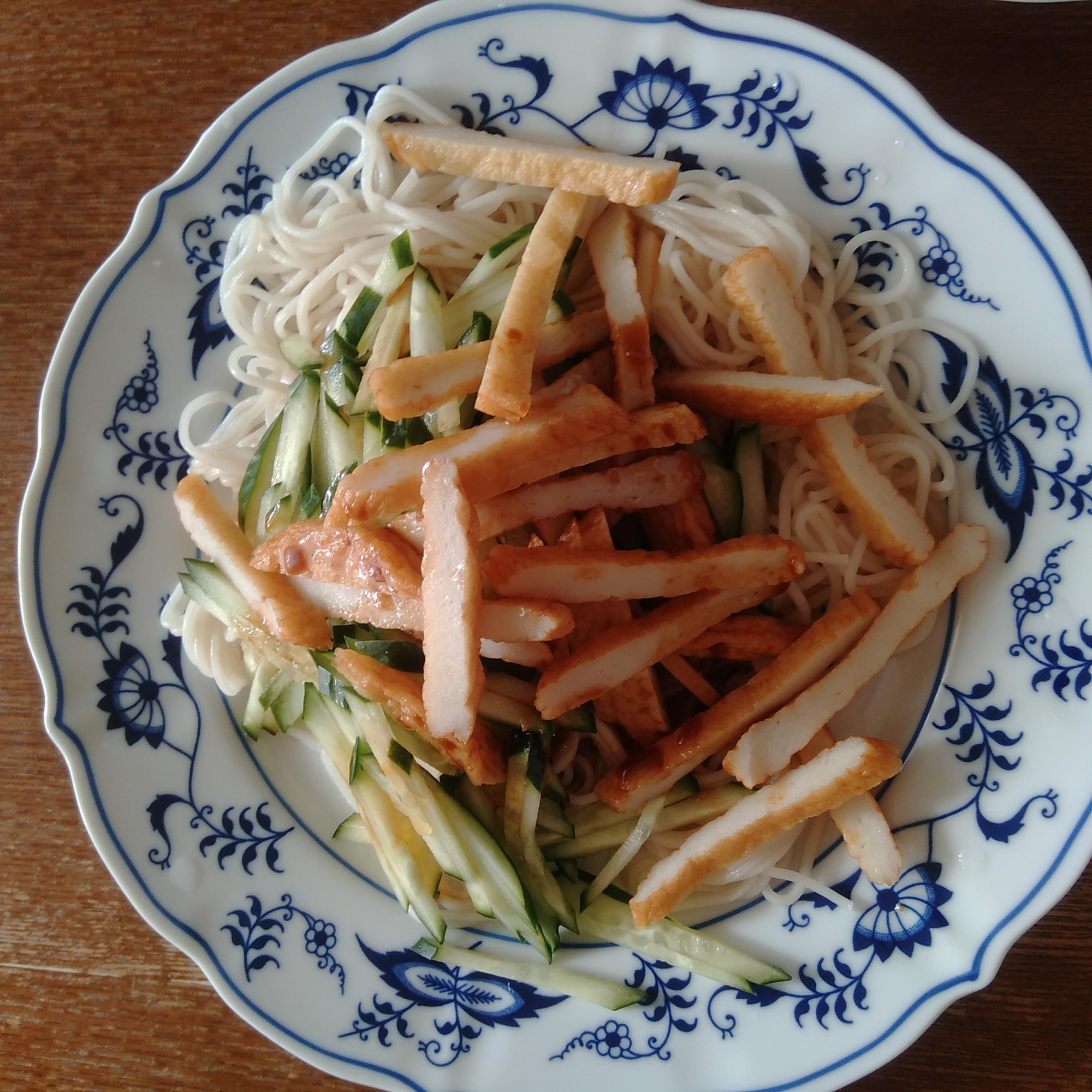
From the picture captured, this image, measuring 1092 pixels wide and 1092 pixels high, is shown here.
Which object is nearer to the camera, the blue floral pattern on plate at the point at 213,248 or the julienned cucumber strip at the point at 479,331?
the julienned cucumber strip at the point at 479,331

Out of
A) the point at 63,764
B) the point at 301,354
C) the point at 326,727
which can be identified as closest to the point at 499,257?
the point at 301,354

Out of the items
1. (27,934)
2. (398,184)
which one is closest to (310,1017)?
(27,934)

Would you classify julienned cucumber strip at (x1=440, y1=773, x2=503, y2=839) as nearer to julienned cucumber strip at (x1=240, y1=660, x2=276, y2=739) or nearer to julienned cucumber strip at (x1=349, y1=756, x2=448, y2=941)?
julienned cucumber strip at (x1=349, y1=756, x2=448, y2=941)

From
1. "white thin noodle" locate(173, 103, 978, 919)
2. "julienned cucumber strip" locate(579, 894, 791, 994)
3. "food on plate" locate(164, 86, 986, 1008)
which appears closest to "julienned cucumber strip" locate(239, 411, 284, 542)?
"food on plate" locate(164, 86, 986, 1008)

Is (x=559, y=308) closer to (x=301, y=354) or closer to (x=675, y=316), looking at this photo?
(x=675, y=316)

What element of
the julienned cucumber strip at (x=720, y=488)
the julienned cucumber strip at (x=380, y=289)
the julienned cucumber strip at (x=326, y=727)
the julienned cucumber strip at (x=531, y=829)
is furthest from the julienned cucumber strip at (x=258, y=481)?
the julienned cucumber strip at (x=720, y=488)

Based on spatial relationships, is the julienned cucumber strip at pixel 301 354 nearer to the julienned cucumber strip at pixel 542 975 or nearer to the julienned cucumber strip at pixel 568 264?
the julienned cucumber strip at pixel 568 264

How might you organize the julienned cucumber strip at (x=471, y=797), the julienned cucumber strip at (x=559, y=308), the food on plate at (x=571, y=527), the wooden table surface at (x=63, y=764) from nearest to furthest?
the food on plate at (x=571, y=527) → the julienned cucumber strip at (x=559, y=308) → the julienned cucumber strip at (x=471, y=797) → the wooden table surface at (x=63, y=764)
